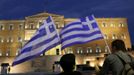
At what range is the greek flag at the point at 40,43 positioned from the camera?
14352 mm

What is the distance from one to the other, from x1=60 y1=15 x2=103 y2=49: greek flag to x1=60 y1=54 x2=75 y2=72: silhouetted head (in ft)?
42.2

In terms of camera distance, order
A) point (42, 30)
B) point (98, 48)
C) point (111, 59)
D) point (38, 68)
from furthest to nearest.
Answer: point (98, 48) < point (38, 68) < point (42, 30) < point (111, 59)

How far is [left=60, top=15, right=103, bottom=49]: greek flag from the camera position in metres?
17.4

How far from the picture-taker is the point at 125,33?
74812mm

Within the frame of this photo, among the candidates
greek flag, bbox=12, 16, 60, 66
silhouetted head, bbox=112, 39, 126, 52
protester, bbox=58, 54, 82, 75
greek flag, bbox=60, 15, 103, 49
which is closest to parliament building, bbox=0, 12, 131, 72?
greek flag, bbox=60, 15, 103, 49

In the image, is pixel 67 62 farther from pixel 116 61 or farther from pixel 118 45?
pixel 118 45

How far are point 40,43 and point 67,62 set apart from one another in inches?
456

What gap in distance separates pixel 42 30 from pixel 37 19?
56.5 metres

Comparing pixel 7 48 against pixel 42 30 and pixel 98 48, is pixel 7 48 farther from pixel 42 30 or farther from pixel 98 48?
pixel 42 30

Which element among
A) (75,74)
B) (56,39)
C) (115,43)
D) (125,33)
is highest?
(125,33)

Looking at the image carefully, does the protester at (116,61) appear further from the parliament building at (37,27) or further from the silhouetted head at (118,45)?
the parliament building at (37,27)

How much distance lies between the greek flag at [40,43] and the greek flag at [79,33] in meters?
0.55

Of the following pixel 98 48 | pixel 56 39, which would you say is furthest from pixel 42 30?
pixel 98 48

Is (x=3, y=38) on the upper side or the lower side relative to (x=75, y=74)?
upper
